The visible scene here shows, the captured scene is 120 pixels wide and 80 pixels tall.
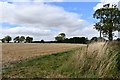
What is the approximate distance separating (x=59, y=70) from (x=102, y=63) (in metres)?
1.95

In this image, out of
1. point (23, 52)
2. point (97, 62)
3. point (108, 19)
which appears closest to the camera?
point (97, 62)

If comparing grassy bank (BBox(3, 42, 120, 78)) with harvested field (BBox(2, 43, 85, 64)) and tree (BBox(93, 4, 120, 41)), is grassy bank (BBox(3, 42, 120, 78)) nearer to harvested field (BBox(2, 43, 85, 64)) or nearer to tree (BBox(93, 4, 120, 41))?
harvested field (BBox(2, 43, 85, 64))

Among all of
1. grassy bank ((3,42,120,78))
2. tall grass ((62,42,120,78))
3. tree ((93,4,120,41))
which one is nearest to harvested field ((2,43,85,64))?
grassy bank ((3,42,120,78))

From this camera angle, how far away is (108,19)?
150ft

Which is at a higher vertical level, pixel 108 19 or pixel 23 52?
pixel 108 19

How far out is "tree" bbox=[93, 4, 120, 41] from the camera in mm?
43906

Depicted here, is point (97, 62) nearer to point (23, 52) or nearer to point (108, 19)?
point (23, 52)

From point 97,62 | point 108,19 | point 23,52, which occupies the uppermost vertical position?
point 108,19

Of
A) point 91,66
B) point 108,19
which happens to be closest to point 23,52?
point 91,66

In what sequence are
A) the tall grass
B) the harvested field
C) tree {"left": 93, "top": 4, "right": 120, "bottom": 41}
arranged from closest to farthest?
1. the tall grass
2. the harvested field
3. tree {"left": 93, "top": 4, "right": 120, "bottom": 41}

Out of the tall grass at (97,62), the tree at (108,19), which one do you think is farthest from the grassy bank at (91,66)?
the tree at (108,19)

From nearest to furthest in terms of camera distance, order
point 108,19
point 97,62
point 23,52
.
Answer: point 97,62 < point 23,52 < point 108,19

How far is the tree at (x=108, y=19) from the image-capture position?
144 ft

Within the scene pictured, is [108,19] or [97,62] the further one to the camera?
[108,19]
